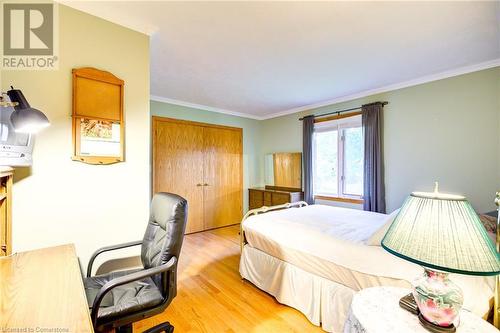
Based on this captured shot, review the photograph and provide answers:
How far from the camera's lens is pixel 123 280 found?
1.15 m

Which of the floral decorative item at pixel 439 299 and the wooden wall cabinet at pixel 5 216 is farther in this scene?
the wooden wall cabinet at pixel 5 216

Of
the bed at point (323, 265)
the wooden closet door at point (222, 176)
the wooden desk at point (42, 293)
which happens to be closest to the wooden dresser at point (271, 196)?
the wooden closet door at point (222, 176)

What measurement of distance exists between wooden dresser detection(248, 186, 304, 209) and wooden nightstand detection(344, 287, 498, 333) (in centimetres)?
301

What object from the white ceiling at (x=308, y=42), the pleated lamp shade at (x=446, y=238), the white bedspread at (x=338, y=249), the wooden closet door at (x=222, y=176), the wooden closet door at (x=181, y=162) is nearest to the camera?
the pleated lamp shade at (x=446, y=238)

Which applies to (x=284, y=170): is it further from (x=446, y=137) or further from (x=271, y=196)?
(x=446, y=137)

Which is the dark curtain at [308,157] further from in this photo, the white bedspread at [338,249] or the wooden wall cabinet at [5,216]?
the wooden wall cabinet at [5,216]

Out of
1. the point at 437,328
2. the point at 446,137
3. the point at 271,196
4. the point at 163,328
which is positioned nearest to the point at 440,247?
the point at 437,328

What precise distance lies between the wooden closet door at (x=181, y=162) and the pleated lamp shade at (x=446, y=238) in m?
3.62

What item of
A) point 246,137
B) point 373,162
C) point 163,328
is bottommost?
point 163,328

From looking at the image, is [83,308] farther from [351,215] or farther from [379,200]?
[379,200]

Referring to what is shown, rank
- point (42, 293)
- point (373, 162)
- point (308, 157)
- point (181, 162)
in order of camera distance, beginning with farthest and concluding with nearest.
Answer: point (308, 157)
point (181, 162)
point (373, 162)
point (42, 293)

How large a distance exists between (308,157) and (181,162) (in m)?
2.38

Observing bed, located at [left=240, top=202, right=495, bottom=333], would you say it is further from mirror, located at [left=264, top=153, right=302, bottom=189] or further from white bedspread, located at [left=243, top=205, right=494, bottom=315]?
mirror, located at [left=264, top=153, right=302, bottom=189]

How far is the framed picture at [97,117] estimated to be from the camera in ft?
5.36
